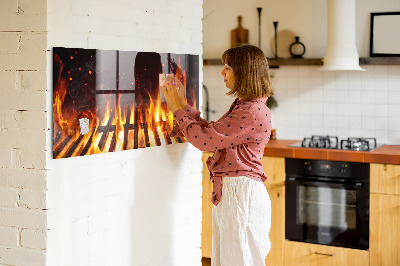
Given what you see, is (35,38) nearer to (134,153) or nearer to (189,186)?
(134,153)

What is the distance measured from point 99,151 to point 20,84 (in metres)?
0.46

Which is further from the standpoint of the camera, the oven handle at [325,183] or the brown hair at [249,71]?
the oven handle at [325,183]

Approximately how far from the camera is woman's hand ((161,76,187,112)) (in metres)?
3.00

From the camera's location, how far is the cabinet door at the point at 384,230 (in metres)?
4.09

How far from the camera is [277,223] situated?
450 centimetres

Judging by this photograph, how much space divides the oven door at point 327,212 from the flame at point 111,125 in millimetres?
1488

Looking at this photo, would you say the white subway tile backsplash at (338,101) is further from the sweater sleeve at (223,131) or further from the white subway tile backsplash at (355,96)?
the sweater sleeve at (223,131)

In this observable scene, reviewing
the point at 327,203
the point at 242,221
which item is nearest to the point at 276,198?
the point at 327,203

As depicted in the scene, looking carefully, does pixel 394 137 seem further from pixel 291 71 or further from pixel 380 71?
pixel 291 71

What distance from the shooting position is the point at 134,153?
9.53 ft

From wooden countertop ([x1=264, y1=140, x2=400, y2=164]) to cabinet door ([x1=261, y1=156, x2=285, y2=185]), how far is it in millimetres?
38

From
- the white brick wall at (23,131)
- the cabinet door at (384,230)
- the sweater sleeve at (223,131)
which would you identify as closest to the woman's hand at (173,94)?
the sweater sleeve at (223,131)

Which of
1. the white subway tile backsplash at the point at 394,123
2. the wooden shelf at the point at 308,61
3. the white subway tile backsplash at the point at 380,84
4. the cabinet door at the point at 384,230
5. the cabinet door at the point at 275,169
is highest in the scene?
the wooden shelf at the point at 308,61

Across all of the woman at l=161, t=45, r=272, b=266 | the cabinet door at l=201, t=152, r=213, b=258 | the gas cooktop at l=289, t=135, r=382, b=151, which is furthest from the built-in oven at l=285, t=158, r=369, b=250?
the woman at l=161, t=45, r=272, b=266
